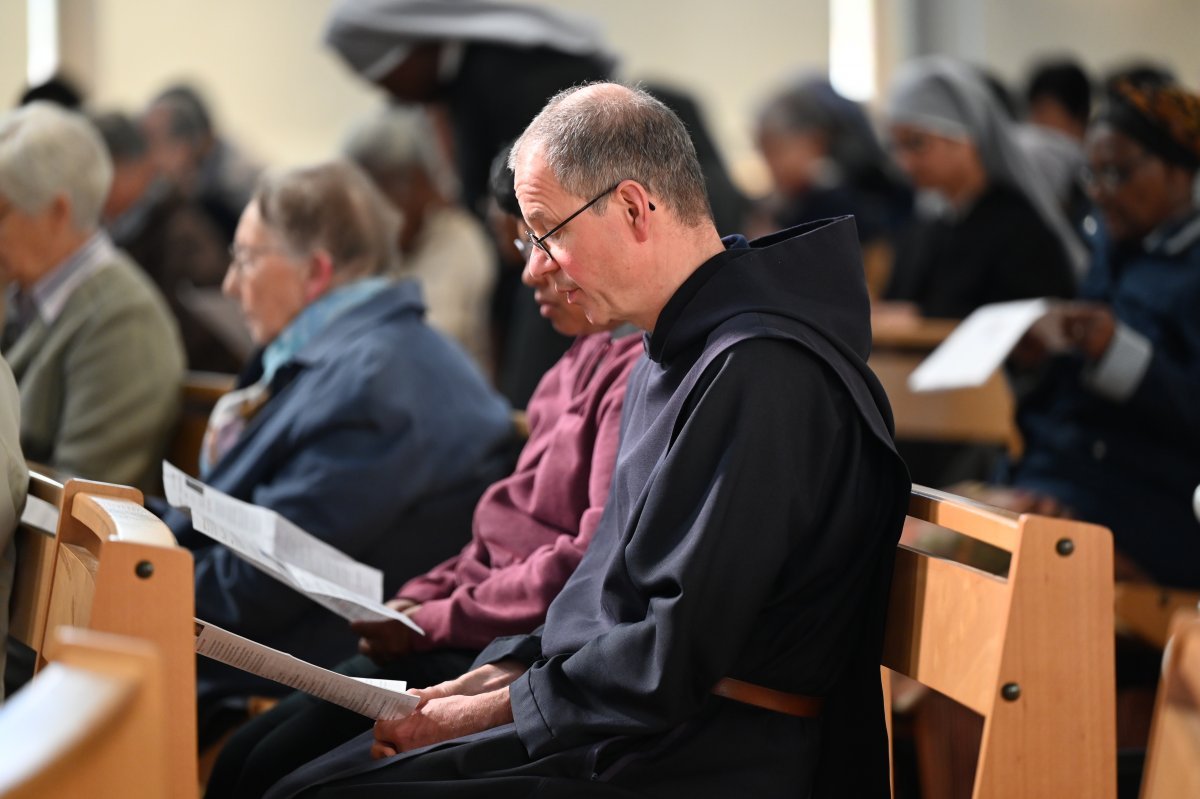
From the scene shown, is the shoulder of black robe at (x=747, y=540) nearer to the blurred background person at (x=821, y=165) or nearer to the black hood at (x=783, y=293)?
the black hood at (x=783, y=293)

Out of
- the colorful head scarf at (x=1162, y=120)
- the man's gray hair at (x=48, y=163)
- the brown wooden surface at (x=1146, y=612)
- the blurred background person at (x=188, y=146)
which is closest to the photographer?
the brown wooden surface at (x=1146, y=612)

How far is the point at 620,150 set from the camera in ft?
5.71

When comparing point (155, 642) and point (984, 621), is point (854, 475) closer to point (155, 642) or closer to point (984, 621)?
point (984, 621)

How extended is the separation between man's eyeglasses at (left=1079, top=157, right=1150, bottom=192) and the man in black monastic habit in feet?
5.88

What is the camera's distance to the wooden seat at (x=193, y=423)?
319 centimetres

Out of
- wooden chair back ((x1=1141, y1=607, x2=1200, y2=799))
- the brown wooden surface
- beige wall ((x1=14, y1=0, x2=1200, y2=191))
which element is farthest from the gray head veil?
beige wall ((x1=14, y1=0, x2=1200, y2=191))

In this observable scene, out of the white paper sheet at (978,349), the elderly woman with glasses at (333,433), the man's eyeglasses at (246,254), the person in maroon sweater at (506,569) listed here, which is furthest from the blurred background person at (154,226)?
the person in maroon sweater at (506,569)

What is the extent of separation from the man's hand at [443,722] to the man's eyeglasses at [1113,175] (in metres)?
2.21

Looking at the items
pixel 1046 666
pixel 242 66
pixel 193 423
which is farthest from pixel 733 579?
pixel 242 66

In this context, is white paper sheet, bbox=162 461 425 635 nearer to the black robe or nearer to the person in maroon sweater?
the person in maroon sweater

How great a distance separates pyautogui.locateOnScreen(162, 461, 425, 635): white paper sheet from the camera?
197 centimetres

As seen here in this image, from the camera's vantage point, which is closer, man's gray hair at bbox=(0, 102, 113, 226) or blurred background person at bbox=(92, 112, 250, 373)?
man's gray hair at bbox=(0, 102, 113, 226)

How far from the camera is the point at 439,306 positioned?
184 inches

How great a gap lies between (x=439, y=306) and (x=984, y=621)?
3257mm
